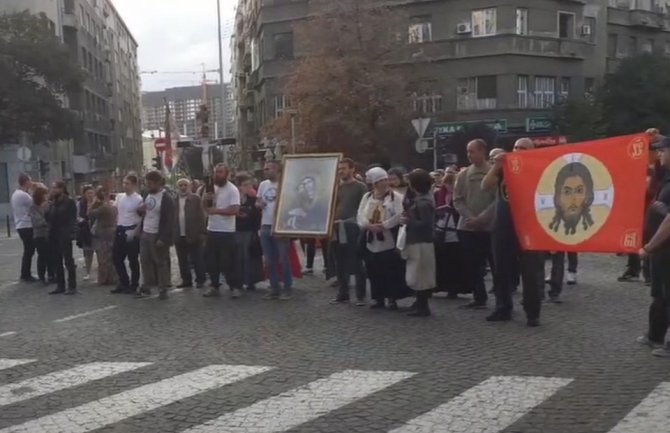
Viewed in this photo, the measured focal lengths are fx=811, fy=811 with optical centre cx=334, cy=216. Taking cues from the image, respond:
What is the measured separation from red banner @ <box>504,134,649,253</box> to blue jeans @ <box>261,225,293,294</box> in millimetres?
4012

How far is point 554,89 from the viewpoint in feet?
151

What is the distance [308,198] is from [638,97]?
37506 millimetres

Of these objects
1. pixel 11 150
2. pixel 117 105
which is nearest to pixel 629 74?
pixel 11 150

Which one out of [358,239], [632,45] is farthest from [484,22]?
[358,239]

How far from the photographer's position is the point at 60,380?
728 centimetres

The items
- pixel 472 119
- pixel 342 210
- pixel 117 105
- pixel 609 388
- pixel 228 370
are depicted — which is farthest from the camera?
pixel 117 105

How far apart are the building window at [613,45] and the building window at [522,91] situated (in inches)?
403

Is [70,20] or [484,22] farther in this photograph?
[70,20]

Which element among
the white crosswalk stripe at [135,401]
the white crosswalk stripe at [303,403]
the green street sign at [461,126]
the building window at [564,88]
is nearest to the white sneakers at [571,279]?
the white crosswalk stripe at [303,403]

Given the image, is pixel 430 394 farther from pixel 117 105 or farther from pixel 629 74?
pixel 117 105

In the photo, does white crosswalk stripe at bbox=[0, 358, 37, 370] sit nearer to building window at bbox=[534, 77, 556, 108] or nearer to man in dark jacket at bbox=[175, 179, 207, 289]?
man in dark jacket at bbox=[175, 179, 207, 289]

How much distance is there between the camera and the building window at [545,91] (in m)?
45.1

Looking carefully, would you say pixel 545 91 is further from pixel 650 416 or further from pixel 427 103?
pixel 650 416

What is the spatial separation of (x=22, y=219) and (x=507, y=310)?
30.9 feet
